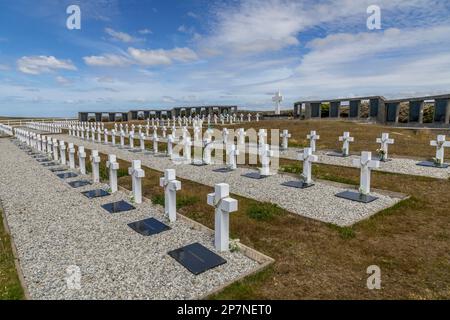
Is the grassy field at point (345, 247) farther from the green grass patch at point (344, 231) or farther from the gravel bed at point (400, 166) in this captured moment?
the gravel bed at point (400, 166)

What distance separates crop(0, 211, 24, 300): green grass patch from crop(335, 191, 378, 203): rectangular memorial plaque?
21.4ft

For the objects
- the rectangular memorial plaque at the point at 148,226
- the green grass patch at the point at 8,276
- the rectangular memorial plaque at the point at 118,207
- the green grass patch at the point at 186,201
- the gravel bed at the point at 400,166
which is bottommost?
the green grass patch at the point at 8,276

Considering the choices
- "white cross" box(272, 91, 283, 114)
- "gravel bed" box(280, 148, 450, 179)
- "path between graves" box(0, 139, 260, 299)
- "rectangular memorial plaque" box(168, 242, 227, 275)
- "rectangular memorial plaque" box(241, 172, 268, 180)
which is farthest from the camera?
"white cross" box(272, 91, 283, 114)

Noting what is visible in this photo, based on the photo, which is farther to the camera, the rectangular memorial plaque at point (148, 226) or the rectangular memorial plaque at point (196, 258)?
the rectangular memorial plaque at point (148, 226)

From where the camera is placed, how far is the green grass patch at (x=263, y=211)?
6.14 metres

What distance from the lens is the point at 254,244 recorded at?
4.90 metres

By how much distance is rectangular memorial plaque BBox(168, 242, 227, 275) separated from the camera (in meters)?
4.13

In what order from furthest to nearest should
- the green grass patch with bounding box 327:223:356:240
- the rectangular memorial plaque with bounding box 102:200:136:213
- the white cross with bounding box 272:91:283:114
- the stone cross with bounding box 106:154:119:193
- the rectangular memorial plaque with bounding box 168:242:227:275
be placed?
the white cross with bounding box 272:91:283:114
the stone cross with bounding box 106:154:119:193
the rectangular memorial plaque with bounding box 102:200:136:213
the green grass patch with bounding box 327:223:356:240
the rectangular memorial plaque with bounding box 168:242:227:275

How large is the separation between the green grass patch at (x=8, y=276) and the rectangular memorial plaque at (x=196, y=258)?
193 cm

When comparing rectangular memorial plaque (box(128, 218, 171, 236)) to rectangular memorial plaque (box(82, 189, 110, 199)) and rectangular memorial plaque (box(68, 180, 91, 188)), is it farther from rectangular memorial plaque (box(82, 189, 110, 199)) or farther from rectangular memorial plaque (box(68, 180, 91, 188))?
rectangular memorial plaque (box(68, 180, 91, 188))

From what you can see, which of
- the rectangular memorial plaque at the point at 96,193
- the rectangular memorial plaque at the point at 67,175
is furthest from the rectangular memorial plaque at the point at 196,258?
the rectangular memorial plaque at the point at 67,175

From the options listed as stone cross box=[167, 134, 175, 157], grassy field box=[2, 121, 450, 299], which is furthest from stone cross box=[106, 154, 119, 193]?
stone cross box=[167, 134, 175, 157]

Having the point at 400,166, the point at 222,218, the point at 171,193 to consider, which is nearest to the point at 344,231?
the point at 222,218

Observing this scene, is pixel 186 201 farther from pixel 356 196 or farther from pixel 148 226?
pixel 356 196
